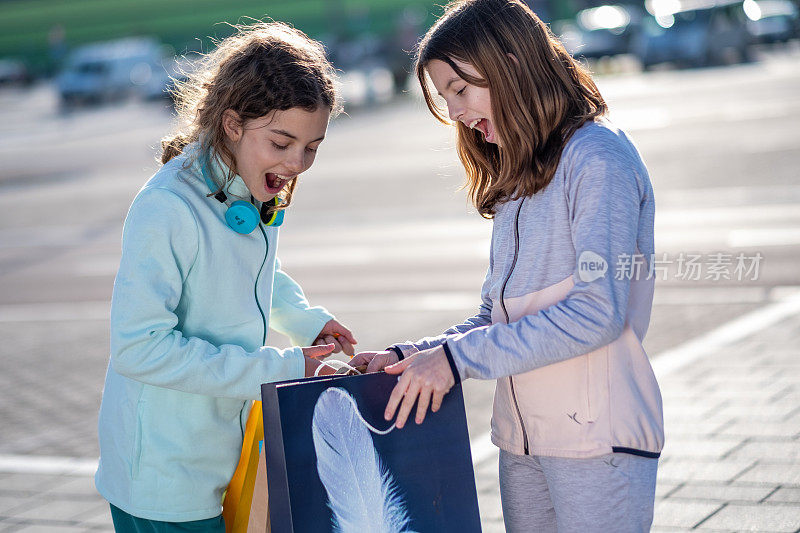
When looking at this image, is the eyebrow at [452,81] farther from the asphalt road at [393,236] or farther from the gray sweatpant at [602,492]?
the gray sweatpant at [602,492]

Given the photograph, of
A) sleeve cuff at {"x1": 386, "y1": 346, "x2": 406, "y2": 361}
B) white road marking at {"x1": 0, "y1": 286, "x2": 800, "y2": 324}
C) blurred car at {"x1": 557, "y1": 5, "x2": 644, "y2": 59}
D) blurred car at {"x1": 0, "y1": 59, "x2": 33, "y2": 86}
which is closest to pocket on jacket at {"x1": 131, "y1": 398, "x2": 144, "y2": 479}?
sleeve cuff at {"x1": 386, "y1": 346, "x2": 406, "y2": 361}

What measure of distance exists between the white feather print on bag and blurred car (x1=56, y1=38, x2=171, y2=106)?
38.9 metres

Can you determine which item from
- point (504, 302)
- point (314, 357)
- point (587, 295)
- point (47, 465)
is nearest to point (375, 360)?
point (314, 357)

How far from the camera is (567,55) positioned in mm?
2566

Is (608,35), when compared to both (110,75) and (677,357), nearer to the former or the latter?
(110,75)

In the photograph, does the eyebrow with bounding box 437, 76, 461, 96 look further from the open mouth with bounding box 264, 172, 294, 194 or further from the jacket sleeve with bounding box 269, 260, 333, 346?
the jacket sleeve with bounding box 269, 260, 333, 346

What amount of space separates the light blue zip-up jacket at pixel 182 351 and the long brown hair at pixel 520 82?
2.26 ft

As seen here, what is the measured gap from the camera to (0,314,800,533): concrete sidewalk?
421 cm

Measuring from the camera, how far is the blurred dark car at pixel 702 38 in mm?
29609

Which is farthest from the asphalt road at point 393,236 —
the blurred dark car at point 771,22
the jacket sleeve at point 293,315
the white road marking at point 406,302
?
the blurred dark car at point 771,22

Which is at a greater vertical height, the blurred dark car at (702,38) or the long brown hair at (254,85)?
the blurred dark car at (702,38)

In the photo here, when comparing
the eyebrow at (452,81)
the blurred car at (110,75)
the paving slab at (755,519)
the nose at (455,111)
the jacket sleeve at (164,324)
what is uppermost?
the blurred car at (110,75)

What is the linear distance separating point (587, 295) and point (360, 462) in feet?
2.13

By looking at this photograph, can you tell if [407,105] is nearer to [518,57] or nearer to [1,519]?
[1,519]
